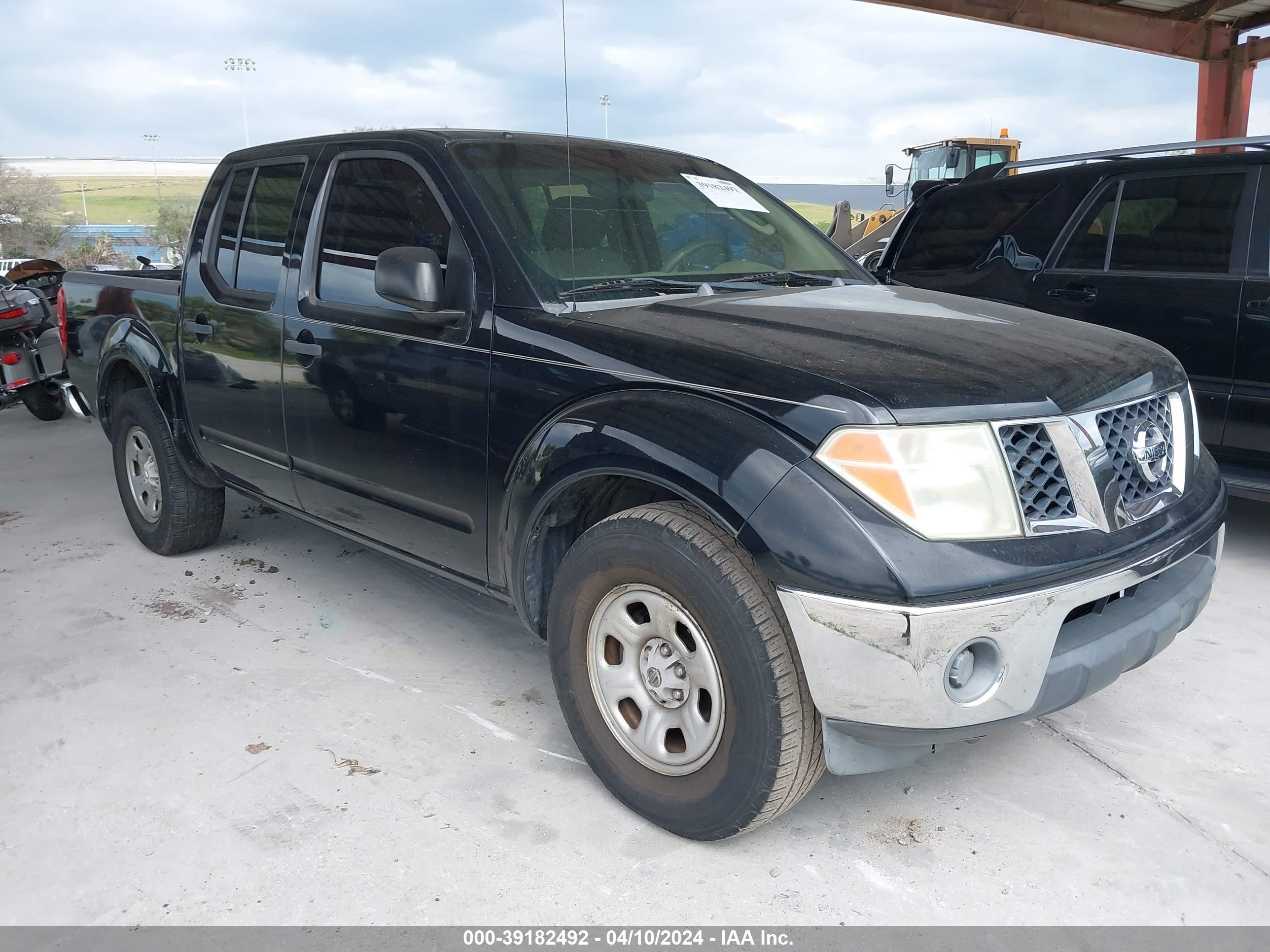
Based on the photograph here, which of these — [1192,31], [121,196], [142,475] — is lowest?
[142,475]

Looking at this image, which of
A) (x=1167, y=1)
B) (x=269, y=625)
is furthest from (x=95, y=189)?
(x=269, y=625)

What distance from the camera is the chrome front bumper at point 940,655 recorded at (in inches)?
76.7

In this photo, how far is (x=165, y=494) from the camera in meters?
4.46

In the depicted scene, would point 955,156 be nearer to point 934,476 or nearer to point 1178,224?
point 1178,224

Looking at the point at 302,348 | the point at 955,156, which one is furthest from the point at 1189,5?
the point at 302,348

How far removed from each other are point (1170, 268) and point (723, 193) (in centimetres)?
243

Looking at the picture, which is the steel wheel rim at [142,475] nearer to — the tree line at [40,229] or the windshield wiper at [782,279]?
the windshield wiper at [782,279]

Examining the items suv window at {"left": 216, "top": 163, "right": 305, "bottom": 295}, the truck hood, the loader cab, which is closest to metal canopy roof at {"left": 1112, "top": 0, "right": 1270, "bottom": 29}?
the loader cab

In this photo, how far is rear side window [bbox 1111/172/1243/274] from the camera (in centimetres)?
441

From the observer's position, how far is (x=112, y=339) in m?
4.59

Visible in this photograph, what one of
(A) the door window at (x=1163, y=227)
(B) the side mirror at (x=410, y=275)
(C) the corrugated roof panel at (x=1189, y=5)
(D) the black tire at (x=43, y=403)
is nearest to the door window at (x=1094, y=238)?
(A) the door window at (x=1163, y=227)

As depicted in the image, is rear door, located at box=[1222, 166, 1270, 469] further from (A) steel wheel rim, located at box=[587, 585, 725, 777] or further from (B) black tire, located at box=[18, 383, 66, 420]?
(B) black tire, located at box=[18, 383, 66, 420]

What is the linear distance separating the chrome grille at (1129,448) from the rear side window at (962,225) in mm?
3016

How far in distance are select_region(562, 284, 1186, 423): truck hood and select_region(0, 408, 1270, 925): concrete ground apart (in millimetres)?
1095
